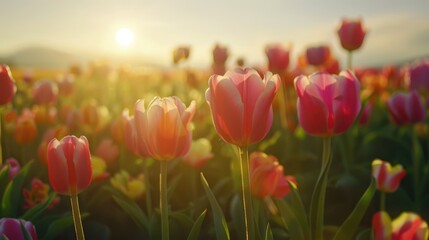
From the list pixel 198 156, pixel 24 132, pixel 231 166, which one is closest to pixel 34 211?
pixel 231 166

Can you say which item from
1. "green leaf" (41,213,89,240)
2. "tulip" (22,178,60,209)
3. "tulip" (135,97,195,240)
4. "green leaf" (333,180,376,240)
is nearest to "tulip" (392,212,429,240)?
"green leaf" (333,180,376,240)

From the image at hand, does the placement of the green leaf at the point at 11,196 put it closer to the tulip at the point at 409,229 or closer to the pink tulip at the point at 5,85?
the pink tulip at the point at 5,85

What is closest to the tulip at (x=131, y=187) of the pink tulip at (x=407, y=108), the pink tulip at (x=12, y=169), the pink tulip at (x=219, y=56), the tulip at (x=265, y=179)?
the pink tulip at (x=12, y=169)

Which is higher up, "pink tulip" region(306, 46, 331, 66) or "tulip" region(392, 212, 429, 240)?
"pink tulip" region(306, 46, 331, 66)

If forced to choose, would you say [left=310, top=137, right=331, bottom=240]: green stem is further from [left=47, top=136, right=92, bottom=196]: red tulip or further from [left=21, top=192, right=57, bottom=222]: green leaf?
[left=21, top=192, right=57, bottom=222]: green leaf

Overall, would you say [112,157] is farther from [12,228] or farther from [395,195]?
[395,195]

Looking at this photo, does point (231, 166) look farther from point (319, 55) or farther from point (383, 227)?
point (319, 55)
